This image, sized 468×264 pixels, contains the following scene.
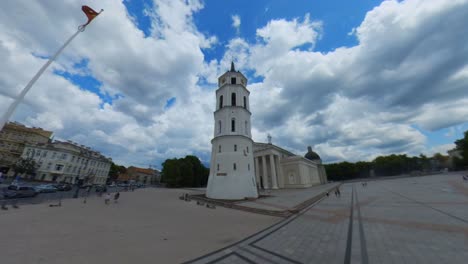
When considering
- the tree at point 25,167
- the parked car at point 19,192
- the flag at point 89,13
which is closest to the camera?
the flag at point 89,13

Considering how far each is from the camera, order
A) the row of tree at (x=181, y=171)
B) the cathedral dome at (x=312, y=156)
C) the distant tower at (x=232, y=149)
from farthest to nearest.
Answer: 1. the cathedral dome at (x=312, y=156)
2. the row of tree at (x=181, y=171)
3. the distant tower at (x=232, y=149)

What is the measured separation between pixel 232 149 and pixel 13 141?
59.6 meters

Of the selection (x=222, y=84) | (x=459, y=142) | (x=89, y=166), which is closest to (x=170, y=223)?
(x=222, y=84)

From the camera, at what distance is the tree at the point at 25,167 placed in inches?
1347

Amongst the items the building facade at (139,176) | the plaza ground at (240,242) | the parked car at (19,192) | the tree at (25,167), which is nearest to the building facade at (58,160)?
the tree at (25,167)

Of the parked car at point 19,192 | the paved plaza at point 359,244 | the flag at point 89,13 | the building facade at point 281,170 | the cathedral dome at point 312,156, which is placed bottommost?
the paved plaza at point 359,244

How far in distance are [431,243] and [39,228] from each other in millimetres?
15309

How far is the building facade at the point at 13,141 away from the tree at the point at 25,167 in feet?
16.0

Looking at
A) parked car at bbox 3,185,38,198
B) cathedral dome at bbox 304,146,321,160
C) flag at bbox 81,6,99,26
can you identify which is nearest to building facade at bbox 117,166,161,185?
parked car at bbox 3,185,38,198

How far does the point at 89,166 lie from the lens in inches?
1873

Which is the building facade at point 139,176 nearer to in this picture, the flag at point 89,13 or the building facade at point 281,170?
the building facade at point 281,170

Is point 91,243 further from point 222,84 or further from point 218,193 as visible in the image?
point 222,84

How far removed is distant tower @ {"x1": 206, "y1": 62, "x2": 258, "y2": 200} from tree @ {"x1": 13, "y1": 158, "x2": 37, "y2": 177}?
145 ft

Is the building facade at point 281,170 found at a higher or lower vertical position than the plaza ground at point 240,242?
higher
